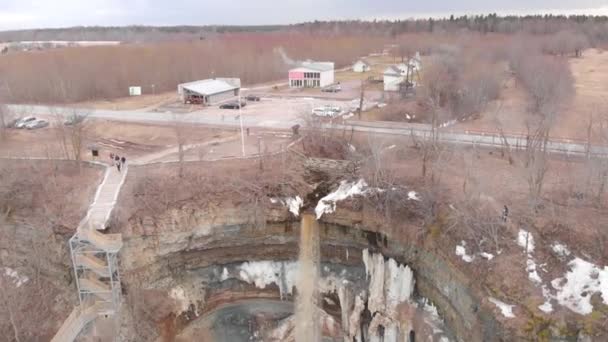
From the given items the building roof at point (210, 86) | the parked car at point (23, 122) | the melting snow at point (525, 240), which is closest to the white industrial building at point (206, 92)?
the building roof at point (210, 86)

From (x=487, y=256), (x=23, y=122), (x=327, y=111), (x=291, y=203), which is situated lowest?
(x=487, y=256)

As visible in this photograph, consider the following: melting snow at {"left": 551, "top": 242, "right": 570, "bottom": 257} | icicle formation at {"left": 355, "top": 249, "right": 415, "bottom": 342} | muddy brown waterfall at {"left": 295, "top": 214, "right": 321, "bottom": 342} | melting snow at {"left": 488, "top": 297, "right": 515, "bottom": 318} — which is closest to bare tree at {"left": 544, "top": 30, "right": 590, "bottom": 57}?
melting snow at {"left": 551, "top": 242, "right": 570, "bottom": 257}

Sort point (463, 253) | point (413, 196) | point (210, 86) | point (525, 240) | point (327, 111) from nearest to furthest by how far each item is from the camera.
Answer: point (525, 240) → point (463, 253) → point (413, 196) → point (327, 111) → point (210, 86)

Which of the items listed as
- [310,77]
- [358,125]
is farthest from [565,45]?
[358,125]

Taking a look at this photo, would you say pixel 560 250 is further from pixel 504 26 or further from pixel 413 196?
pixel 504 26

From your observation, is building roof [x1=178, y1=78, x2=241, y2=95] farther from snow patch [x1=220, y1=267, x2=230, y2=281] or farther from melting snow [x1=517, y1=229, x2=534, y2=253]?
melting snow [x1=517, y1=229, x2=534, y2=253]
